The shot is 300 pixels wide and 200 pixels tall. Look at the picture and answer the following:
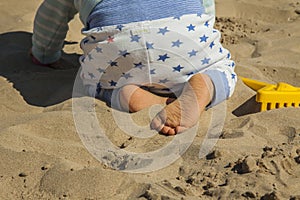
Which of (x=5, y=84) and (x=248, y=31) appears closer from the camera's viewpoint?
(x=5, y=84)

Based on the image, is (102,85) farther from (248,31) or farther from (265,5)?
(265,5)

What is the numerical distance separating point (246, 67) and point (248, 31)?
0.55m

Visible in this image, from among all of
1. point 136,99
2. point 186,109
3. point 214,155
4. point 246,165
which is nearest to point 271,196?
point 246,165

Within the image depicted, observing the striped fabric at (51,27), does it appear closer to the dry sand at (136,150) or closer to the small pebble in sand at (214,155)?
the dry sand at (136,150)

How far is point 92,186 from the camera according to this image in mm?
1569

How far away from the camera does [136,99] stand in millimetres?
2020

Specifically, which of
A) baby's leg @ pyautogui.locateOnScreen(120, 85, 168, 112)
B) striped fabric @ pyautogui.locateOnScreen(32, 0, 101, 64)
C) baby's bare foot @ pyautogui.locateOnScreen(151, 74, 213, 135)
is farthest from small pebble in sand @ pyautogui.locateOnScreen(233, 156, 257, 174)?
striped fabric @ pyautogui.locateOnScreen(32, 0, 101, 64)

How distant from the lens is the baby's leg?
201 centimetres

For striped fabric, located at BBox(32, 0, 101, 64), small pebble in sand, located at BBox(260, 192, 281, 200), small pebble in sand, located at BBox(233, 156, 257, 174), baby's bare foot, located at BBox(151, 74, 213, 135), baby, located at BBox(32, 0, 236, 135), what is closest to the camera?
small pebble in sand, located at BBox(260, 192, 281, 200)

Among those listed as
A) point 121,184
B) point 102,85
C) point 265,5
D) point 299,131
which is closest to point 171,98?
point 102,85

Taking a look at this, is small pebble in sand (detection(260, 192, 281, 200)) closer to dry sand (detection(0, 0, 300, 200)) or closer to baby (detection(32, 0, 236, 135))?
dry sand (detection(0, 0, 300, 200))

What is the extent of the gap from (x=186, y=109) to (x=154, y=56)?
212mm

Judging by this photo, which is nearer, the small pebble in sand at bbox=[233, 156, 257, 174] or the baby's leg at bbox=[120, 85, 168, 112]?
the small pebble in sand at bbox=[233, 156, 257, 174]

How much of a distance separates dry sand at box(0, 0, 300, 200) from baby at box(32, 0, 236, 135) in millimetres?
80
